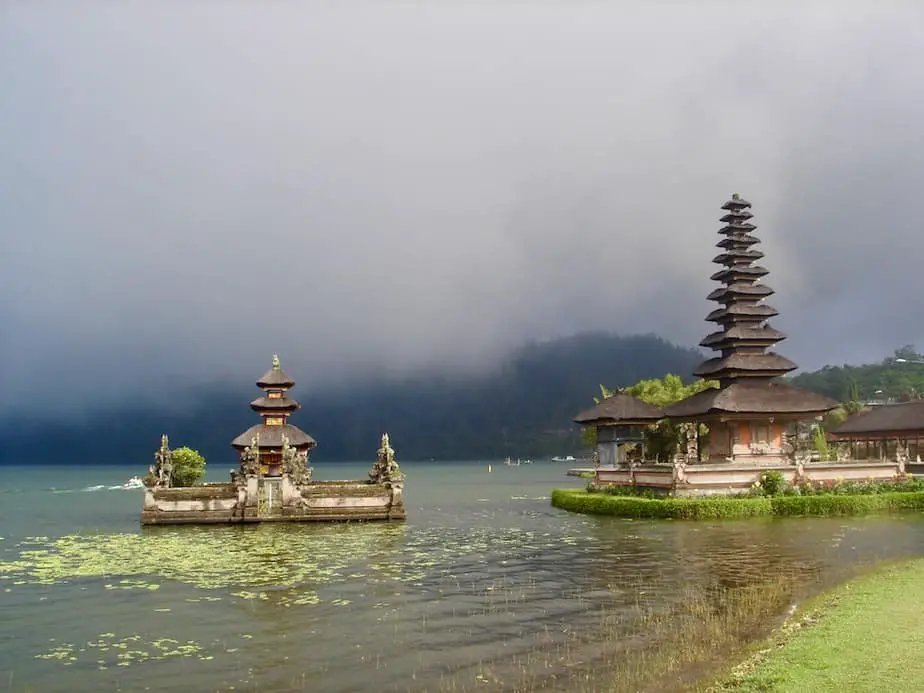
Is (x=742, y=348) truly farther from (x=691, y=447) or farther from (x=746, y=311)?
(x=691, y=447)

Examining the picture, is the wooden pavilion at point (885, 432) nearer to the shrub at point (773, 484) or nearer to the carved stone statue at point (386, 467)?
the shrub at point (773, 484)

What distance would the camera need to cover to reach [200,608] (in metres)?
19.7

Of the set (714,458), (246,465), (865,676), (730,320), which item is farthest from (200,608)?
(730,320)

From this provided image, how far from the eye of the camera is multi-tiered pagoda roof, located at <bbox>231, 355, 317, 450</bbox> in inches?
1948

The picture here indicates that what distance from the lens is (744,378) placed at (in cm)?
4869

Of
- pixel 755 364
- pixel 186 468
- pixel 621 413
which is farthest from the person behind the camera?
pixel 186 468

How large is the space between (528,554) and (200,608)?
1303cm

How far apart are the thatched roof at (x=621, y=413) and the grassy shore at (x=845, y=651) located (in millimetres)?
32394

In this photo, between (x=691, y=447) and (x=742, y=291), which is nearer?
(x=691, y=447)

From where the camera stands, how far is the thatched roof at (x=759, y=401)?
45.1 metres

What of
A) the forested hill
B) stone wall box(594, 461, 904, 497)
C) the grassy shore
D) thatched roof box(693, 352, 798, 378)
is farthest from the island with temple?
the forested hill

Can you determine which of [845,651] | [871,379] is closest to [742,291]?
[845,651]

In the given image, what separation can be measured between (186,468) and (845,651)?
52.9m

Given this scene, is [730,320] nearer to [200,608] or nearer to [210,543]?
[210,543]
